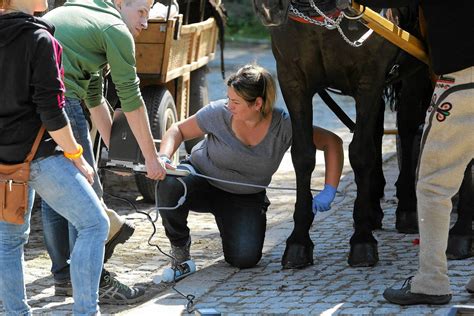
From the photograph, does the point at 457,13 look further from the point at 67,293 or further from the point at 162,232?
the point at 162,232

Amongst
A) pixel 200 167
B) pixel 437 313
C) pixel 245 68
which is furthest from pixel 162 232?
pixel 437 313

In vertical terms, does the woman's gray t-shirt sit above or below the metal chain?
below

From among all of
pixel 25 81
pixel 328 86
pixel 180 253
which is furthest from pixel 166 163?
pixel 25 81

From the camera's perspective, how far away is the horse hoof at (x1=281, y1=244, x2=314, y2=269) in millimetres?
6469

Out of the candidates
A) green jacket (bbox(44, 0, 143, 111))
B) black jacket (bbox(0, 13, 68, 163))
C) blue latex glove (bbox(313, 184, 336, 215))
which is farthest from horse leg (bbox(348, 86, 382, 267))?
black jacket (bbox(0, 13, 68, 163))

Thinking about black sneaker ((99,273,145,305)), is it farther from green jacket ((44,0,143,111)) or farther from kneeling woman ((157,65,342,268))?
green jacket ((44,0,143,111))

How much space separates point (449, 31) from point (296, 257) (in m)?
1.78

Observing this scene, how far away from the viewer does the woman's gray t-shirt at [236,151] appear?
6.46 meters

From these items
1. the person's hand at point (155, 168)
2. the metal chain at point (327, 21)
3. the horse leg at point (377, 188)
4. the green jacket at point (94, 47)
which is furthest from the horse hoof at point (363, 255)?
the green jacket at point (94, 47)

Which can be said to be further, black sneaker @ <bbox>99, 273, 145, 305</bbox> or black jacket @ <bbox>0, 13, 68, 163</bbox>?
black sneaker @ <bbox>99, 273, 145, 305</bbox>

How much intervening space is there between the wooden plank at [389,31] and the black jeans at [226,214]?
4.70 ft

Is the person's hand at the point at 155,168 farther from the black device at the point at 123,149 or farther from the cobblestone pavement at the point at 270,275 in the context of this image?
the cobblestone pavement at the point at 270,275

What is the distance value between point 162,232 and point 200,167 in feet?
4.26

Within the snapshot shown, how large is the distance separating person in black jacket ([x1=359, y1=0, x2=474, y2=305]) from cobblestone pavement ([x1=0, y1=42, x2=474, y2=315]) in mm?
419
